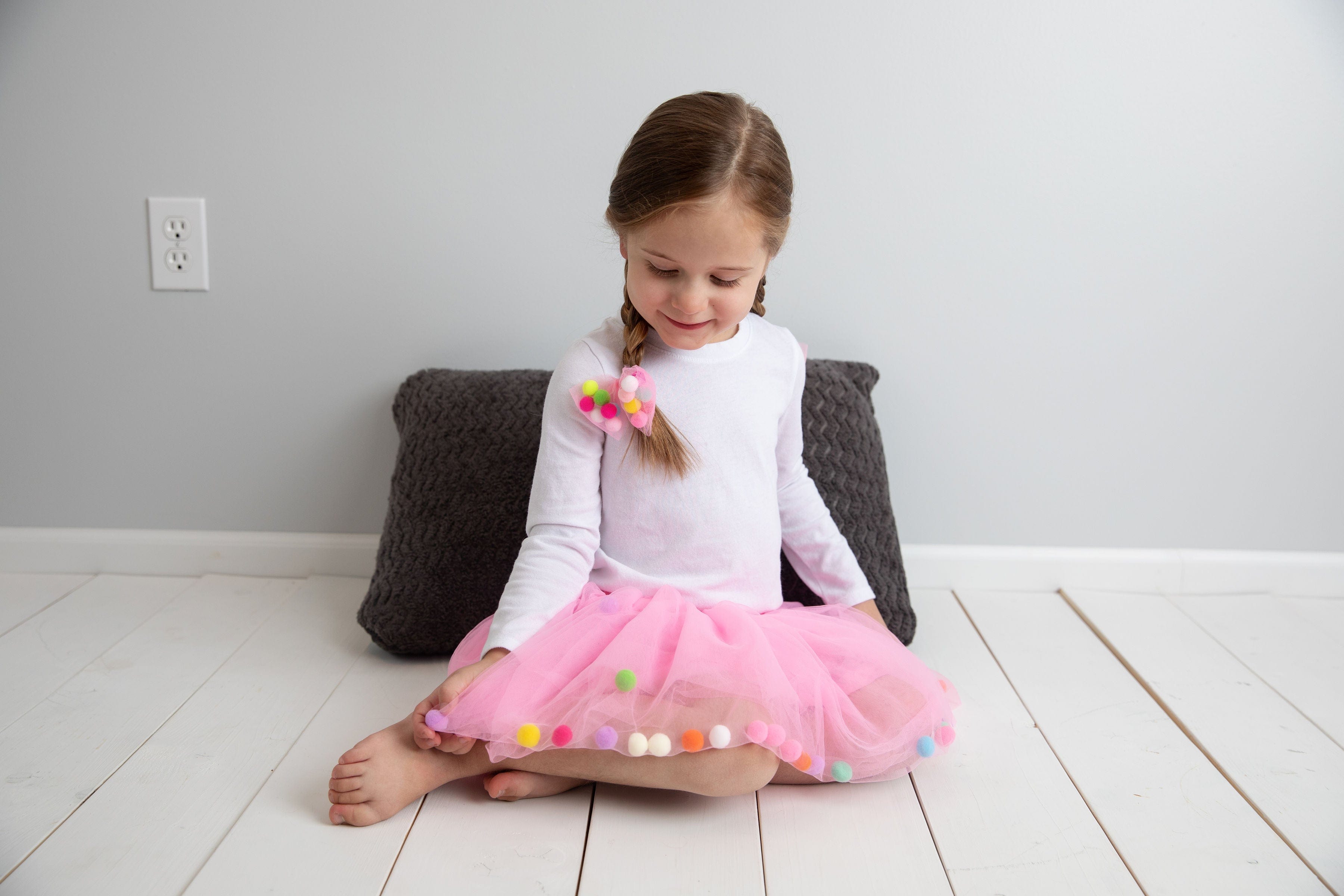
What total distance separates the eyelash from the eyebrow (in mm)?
11

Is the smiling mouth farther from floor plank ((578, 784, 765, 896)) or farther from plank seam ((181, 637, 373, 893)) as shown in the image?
plank seam ((181, 637, 373, 893))

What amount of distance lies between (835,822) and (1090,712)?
40 centimetres

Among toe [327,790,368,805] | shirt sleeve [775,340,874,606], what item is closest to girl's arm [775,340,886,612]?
shirt sleeve [775,340,874,606]

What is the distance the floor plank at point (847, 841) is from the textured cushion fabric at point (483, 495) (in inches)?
13.8

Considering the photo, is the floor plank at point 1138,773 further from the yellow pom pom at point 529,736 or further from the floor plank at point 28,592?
the floor plank at point 28,592

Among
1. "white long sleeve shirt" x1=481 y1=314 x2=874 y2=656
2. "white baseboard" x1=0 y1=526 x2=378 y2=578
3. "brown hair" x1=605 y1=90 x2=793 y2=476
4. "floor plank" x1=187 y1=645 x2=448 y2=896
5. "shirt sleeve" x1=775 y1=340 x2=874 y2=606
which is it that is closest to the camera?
"floor plank" x1=187 y1=645 x2=448 y2=896

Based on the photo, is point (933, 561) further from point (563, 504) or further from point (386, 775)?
point (386, 775)

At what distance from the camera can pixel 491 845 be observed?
833mm

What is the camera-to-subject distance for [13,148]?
4.36ft

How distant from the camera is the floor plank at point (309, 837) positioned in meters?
0.77

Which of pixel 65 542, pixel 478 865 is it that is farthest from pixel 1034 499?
pixel 65 542

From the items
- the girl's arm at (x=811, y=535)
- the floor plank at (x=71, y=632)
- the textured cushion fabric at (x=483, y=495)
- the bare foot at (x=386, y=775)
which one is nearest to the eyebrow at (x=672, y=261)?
the girl's arm at (x=811, y=535)

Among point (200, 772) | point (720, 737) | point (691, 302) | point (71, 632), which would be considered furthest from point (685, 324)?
point (71, 632)

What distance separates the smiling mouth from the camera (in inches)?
37.2
